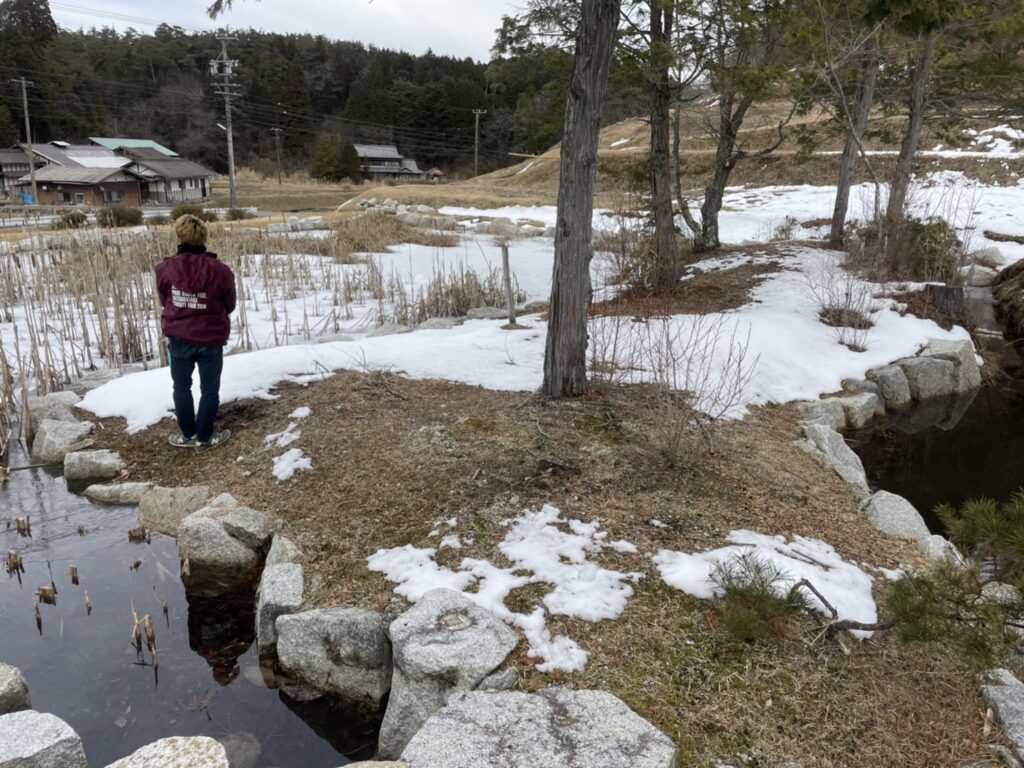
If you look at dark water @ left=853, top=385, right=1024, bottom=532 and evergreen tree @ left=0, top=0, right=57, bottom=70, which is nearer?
dark water @ left=853, top=385, right=1024, bottom=532

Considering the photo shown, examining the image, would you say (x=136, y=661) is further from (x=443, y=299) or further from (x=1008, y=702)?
(x=443, y=299)

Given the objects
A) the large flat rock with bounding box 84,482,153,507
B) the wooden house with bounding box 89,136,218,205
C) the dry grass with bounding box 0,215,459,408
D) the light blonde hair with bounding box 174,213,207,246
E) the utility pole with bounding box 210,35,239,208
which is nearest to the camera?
the light blonde hair with bounding box 174,213,207,246

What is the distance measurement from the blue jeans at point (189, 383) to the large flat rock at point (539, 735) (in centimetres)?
342

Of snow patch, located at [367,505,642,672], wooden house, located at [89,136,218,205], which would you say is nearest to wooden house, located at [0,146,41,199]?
wooden house, located at [89,136,218,205]

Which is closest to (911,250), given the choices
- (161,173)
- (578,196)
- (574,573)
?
(578,196)

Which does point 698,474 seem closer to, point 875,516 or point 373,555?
point 875,516

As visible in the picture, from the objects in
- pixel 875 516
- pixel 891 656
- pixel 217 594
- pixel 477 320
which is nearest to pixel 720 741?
pixel 891 656

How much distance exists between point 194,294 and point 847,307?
7.31 meters

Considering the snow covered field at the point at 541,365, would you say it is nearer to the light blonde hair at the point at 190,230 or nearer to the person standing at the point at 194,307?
the person standing at the point at 194,307

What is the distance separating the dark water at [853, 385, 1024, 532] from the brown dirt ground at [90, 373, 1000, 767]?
114cm

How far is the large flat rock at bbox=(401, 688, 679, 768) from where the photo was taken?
2.38 meters

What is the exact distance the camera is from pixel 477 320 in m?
9.62

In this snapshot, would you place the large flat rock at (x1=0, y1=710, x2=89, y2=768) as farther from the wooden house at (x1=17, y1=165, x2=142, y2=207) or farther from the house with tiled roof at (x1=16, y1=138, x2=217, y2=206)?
the wooden house at (x1=17, y1=165, x2=142, y2=207)

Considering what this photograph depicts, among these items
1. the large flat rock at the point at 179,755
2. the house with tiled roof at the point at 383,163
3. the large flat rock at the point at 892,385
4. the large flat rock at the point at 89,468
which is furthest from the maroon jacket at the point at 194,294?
the house with tiled roof at the point at 383,163
